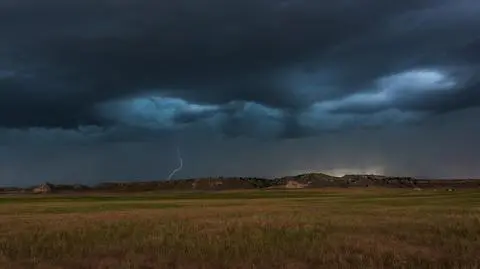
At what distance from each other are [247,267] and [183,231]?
1272 cm

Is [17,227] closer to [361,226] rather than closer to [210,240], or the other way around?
[210,240]

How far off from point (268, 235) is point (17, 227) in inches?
685

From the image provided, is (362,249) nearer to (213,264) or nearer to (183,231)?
(213,264)

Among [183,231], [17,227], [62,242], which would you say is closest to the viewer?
[62,242]

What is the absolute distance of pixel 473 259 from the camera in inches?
971

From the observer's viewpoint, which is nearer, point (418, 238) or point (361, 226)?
point (418, 238)

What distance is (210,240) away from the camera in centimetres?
3038

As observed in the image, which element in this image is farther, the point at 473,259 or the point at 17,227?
the point at 17,227

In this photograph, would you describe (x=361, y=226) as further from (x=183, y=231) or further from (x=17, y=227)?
(x=17, y=227)

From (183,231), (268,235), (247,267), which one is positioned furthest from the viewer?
(183,231)

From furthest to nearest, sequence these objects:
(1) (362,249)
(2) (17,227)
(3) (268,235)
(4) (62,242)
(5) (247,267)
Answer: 1. (2) (17,227)
2. (3) (268,235)
3. (4) (62,242)
4. (1) (362,249)
5. (5) (247,267)

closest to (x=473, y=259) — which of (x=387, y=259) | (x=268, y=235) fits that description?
(x=387, y=259)

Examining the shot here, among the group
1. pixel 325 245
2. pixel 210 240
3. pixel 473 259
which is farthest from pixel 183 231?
pixel 473 259

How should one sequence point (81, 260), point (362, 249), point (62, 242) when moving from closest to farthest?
point (81, 260)
point (362, 249)
point (62, 242)
